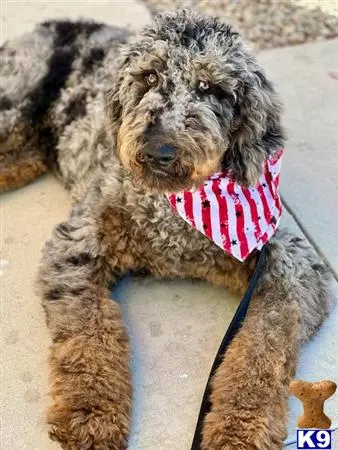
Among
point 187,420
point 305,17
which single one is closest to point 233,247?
point 187,420

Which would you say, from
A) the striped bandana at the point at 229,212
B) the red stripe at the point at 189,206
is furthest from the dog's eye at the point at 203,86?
the red stripe at the point at 189,206

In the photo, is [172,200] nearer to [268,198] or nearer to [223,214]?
[223,214]

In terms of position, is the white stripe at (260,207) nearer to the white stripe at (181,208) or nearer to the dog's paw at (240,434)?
the white stripe at (181,208)

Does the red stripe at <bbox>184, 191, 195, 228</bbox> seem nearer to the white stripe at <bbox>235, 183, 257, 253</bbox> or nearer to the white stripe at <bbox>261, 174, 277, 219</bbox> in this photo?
the white stripe at <bbox>235, 183, 257, 253</bbox>

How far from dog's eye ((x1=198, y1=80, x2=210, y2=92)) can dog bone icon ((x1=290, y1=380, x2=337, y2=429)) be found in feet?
4.07

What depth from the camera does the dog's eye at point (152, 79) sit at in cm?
311

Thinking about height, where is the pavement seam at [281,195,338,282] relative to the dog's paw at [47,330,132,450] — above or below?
below

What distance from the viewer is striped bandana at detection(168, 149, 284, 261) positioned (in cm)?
335

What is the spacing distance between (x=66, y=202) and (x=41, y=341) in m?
1.10

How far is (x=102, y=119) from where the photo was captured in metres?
4.04

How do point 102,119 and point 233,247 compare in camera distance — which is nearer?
point 233,247

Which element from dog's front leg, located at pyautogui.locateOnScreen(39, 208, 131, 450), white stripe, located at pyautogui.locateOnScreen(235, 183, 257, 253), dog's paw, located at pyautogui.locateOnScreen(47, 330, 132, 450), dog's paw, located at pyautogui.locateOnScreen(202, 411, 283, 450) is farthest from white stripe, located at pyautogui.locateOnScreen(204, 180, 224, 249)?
dog's paw, located at pyautogui.locateOnScreen(202, 411, 283, 450)

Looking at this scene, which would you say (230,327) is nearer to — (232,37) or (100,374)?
(100,374)

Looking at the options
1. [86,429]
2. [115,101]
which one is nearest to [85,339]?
[86,429]
